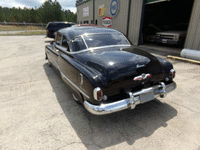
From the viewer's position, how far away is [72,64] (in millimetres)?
2633

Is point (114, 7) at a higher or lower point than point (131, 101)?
higher

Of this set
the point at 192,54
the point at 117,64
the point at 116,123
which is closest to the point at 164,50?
the point at 192,54

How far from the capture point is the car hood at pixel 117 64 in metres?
2.10

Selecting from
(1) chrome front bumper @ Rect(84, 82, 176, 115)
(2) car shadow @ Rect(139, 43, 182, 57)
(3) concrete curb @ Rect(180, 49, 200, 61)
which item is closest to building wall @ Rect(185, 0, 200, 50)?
(2) car shadow @ Rect(139, 43, 182, 57)

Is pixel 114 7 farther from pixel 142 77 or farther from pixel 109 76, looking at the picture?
pixel 109 76

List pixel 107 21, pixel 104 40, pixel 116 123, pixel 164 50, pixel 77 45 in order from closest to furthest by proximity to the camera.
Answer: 1. pixel 116 123
2. pixel 77 45
3. pixel 104 40
4. pixel 164 50
5. pixel 107 21

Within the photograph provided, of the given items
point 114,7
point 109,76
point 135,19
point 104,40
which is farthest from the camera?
point 114,7

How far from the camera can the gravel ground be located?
197cm

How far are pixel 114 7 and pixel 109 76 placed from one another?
12537 millimetres

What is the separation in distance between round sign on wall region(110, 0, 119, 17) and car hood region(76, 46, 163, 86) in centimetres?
1121

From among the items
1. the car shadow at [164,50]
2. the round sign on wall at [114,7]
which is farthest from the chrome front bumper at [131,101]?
the round sign on wall at [114,7]

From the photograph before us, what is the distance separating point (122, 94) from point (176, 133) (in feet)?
3.56

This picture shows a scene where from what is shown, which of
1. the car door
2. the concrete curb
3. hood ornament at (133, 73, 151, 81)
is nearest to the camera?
hood ornament at (133, 73, 151, 81)

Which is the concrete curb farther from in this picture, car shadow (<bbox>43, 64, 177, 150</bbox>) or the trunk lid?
the trunk lid
